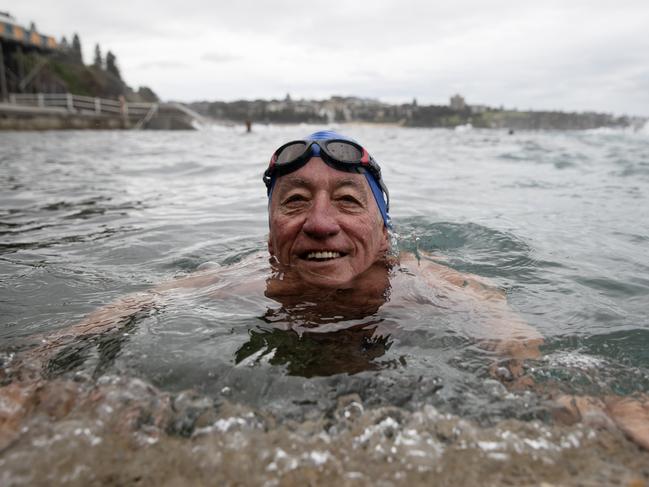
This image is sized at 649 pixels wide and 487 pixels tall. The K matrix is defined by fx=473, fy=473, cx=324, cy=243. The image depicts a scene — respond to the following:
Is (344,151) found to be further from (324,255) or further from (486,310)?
(486,310)

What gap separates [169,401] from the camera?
84.4 inches

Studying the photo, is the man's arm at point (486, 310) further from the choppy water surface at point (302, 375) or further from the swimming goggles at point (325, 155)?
the swimming goggles at point (325, 155)

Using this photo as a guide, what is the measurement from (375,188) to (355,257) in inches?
29.6

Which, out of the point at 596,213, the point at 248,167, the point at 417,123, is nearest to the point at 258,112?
the point at 417,123

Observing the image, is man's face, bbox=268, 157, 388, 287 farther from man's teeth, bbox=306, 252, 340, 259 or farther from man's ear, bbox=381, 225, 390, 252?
man's ear, bbox=381, 225, 390, 252

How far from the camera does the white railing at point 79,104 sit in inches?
1309

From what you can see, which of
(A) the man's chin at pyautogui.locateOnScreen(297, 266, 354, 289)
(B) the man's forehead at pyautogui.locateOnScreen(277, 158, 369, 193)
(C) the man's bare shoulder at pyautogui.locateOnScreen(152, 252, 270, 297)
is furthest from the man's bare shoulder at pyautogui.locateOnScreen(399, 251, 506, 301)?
(C) the man's bare shoulder at pyautogui.locateOnScreen(152, 252, 270, 297)

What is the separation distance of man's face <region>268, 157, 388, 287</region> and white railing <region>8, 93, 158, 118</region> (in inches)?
1368

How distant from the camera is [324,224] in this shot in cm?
323

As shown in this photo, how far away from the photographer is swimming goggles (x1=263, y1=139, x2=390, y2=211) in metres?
3.59

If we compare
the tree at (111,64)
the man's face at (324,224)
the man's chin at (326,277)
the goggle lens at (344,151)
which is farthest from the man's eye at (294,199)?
→ the tree at (111,64)

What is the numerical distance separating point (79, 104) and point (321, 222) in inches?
1495

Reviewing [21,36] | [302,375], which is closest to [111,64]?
[21,36]

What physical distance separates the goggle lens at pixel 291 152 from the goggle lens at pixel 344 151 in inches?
8.7
